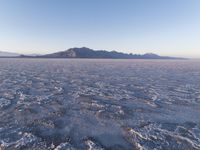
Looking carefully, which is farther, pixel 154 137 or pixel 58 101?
pixel 58 101

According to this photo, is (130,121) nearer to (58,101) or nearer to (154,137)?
(154,137)

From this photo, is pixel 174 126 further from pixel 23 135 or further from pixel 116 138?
pixel 23 135

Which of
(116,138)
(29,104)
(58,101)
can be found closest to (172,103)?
(116,138)

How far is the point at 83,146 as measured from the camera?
567cm

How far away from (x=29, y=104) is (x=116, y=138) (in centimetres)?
551

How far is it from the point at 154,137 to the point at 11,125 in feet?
17.2

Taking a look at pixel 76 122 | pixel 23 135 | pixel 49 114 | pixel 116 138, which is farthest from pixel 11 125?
pixel 116 138

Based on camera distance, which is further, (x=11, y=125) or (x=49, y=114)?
(x=49, y=114)

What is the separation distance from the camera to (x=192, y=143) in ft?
19.4

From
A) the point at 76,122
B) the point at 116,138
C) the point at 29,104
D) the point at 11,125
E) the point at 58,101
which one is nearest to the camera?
the point at 116,138

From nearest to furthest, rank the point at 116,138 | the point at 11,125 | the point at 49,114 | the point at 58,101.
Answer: the point at 116,138, the point at 11,125, the point at 49,114, the point at 58,101

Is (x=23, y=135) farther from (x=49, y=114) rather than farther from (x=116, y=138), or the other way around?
(x=116, y=138)

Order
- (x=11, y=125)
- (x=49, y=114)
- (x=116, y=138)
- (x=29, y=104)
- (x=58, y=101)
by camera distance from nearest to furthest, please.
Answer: (x=116, y=138) → (x=11, y=125) → (x=49, y=114) → (x=29, y=104) → (x=58, y=101)

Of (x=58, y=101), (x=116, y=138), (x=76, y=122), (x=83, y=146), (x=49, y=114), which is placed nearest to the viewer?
(x=83, y=146)
